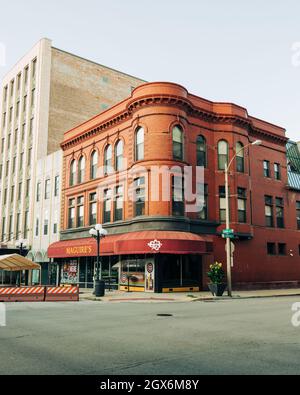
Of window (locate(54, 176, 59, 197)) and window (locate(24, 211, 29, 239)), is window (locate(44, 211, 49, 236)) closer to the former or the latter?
window (locate(54, 176, 59, 197))

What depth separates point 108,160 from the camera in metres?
33.9

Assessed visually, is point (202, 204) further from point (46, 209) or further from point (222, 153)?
point (46, 209)

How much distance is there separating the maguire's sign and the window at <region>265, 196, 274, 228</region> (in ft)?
50.3

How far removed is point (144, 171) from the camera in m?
28.5

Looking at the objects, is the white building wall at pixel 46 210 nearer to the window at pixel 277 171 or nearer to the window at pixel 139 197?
the window at pixel 139 197

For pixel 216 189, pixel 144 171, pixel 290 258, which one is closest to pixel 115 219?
pixel 144 171

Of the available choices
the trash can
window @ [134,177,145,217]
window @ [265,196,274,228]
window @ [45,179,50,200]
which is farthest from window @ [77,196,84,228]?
window @ [265,196,274,228]

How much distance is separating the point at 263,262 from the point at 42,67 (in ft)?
106

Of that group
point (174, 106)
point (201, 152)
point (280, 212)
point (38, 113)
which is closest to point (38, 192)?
point (38, 113)

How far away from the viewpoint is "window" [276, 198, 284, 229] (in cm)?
3631

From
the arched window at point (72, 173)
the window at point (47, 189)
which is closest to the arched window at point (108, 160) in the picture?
the arched window at point (72, 173)

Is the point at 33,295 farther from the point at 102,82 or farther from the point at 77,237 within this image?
the point at 102,82

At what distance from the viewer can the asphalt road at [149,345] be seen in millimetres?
6918

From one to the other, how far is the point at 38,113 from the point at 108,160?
1615cm
